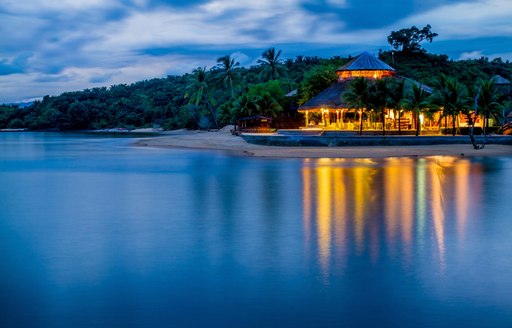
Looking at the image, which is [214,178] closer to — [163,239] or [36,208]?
[36,208]

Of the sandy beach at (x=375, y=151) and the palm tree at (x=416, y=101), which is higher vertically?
the palm tree at (x=416, y=101)

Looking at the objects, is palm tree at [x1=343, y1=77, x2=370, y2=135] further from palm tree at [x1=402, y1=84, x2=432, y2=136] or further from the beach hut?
palm tree at [x1=402, y1=84, x2=432, y2=136]

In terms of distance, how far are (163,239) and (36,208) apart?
6762 mm

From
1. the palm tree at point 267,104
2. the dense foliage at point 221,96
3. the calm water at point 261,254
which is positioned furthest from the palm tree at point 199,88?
the calm water at point 261,254

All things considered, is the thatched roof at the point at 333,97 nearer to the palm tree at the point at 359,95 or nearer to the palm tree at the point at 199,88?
the palm tree at the point at 359,95

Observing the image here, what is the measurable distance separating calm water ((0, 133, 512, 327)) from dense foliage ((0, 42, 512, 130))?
25669mm

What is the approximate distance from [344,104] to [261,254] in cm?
3449

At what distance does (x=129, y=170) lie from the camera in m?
28.7

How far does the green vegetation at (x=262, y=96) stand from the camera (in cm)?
3906

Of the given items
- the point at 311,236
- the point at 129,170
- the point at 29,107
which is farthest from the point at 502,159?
the point at 29,107

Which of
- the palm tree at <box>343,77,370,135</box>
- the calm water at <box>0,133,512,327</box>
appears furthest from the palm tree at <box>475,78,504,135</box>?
the calm water at <box>0,133,512,327</box>

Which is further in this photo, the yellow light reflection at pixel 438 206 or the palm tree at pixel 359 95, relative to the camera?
the palm tree at pixel 359 95

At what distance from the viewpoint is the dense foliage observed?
184 ft

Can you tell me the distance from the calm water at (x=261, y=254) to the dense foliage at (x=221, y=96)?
25669 millimetres
